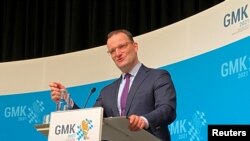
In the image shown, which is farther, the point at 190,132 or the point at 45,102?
the point at 45,102

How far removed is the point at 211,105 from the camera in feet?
11.6

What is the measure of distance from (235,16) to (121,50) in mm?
1228

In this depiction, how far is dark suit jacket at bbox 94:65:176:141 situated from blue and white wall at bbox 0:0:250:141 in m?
1.01

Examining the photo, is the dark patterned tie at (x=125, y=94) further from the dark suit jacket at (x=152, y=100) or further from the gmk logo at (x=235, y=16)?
the gmk logo at (x=235, y=16)

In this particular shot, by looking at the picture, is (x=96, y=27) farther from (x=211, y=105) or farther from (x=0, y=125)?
(x=211, y=105)

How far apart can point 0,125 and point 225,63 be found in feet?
8.49

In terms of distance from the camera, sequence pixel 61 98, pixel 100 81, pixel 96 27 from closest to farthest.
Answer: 1. pixel 61 98
2. pixel 100 81
3. pixel 96 27

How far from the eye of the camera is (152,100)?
241 centimetres

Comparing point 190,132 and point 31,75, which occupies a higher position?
point 31,75

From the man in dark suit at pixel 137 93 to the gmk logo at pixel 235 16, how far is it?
1095mm

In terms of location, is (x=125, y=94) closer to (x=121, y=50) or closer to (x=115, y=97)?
(x=115, y=97)

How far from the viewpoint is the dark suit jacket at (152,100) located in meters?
2.27

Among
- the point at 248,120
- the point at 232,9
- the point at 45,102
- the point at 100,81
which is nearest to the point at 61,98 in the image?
the point at 248,120

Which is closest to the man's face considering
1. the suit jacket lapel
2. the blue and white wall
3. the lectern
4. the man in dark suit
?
the man in dark suit
